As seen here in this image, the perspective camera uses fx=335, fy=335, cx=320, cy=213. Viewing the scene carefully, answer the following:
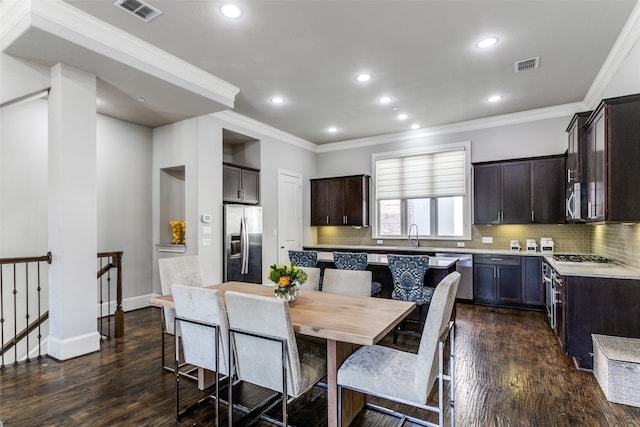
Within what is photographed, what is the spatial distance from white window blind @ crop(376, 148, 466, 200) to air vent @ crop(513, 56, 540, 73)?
2.20 meters

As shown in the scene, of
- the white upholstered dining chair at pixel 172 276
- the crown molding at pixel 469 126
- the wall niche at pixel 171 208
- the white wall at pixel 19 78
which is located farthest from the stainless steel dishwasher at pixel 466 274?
the white wall at pixel 19 78

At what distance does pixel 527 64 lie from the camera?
3.78 m

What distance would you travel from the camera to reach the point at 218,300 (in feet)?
6.72

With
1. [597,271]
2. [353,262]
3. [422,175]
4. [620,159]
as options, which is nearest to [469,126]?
[422,175]

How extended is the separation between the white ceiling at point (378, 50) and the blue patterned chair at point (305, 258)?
2177mm

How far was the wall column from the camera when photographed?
3.28 metres

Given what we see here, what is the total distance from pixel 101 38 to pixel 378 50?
263 centimetres

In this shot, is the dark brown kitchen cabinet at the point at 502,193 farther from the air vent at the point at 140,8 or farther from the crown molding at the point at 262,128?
the air vent at the point at 140,8

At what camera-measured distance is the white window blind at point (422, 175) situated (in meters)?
6.07

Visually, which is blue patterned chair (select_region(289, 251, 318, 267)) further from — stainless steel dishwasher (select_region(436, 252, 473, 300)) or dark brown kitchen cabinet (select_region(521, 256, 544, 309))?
dark brown kitchen cabinet (select_region(521, 256, 544, 309))

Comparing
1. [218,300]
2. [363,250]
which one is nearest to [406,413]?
[218,300]

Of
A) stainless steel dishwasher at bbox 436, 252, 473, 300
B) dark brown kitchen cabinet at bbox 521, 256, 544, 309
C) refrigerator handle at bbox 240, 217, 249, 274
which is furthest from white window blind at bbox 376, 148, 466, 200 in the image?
refrigerator handle at bbox 240, 217, 249, 274

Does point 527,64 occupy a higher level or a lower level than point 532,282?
higher

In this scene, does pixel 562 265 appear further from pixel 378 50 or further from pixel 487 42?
pixel 378 50
